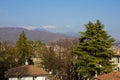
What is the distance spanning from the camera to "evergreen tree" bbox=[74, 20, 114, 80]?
44156 millimetres

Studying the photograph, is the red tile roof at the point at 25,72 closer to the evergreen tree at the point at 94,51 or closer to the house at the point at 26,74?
the house at the point at 26,74

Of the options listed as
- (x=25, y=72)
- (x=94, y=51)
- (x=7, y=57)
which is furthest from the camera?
(x=7, y=57)

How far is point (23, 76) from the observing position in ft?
144

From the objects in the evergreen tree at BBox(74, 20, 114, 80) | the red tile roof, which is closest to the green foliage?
the red tile roof

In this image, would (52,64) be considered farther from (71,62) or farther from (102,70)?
(102,70)

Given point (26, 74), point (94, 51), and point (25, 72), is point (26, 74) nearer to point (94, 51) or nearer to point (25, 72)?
point (25, 72)

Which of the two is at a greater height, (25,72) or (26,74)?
(25,72)

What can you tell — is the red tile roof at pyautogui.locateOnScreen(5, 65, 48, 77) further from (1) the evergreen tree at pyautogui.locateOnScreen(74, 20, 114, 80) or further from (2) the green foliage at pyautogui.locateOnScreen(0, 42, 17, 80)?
(2) the green foliage at pyautogui.locateOnScreen(0, 42, 17, 80)

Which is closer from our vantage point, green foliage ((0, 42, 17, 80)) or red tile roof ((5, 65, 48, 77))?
red tile roof ((5, 65, 48, 77))

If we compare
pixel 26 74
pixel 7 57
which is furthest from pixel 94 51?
pixel 7 57

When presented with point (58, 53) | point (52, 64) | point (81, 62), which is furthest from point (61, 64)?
point (81, 62)

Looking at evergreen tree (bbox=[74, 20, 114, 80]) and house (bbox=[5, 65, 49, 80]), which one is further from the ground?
evergreen tree (bbox=[74, 20, 114, 80])

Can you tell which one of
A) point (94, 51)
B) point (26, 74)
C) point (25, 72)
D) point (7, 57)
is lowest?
point (26, 74)

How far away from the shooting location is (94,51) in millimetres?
45375
